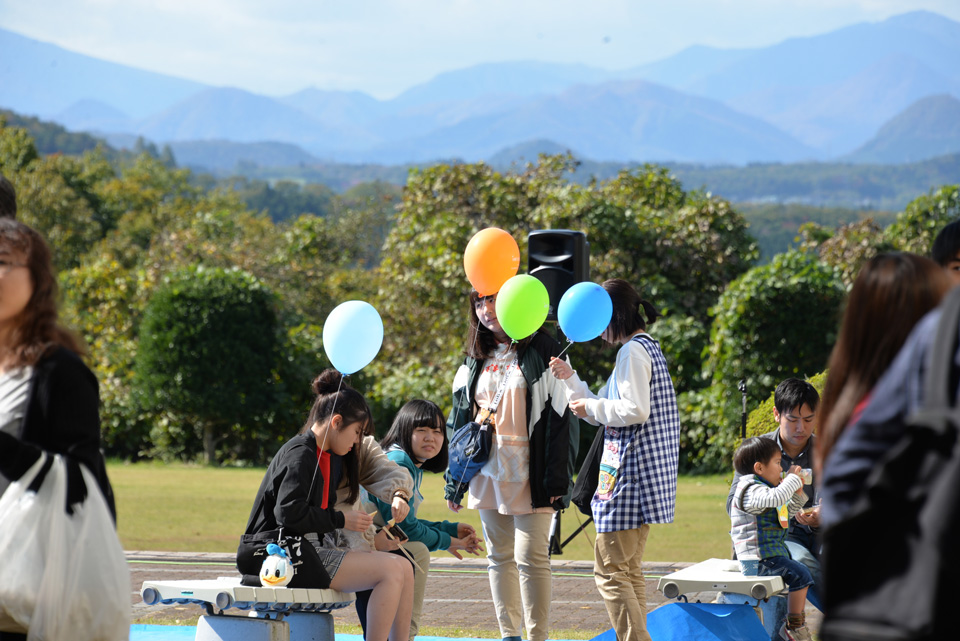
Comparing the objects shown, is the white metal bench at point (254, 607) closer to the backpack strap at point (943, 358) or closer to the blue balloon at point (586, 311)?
the blue balloon at point (586, 311)

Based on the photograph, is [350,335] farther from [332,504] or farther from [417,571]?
[417,571]

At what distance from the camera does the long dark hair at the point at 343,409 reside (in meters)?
4.46

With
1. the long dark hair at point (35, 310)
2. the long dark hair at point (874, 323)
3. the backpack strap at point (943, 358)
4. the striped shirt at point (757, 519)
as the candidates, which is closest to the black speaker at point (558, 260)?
the striped shirt at point (757, 519)

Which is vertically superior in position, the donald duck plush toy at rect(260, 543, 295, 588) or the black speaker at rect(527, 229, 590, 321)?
the black speaker at rect(527, 229, 590, 321)

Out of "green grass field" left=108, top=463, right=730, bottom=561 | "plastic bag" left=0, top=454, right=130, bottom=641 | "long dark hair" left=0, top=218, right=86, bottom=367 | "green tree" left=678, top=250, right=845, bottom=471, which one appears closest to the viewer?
"plastic bag" left=0, top=454, right=130, bottom=641

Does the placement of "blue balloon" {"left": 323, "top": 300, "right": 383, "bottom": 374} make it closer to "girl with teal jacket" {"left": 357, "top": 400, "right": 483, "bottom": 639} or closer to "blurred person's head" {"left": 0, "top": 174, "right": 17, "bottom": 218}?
"girl with teal jacket" {"left": 357, "top": 400, "right": 483, "bottom": 639}

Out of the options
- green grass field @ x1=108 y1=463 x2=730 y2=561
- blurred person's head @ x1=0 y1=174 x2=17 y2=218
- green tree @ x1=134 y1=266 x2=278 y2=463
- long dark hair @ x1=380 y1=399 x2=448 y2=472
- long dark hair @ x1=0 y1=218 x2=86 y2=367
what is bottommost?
green grass field @ x1=108 y1=463 x2=730 y2=561

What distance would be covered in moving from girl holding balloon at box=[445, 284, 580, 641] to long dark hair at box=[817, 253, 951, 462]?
9.07ft

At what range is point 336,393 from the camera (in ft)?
14.7

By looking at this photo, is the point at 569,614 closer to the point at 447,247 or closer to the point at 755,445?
the point at 755,445

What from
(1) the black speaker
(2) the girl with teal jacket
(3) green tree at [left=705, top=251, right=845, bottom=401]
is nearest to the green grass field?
(3) green tree at [left=705, top=251, right=845, bottom=401]

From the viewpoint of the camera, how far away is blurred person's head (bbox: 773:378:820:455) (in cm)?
491

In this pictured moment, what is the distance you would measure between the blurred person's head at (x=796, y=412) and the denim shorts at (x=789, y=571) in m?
0.55

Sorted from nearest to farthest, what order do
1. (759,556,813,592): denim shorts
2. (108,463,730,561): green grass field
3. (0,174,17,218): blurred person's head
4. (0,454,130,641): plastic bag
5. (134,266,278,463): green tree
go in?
(0,454,130,641): plastic bag → (0,174,17,218): blurred person's head → (759,556,813,592): denim shorts → (108,463,730,561): green grass field → (134,266,278,463): green tree
